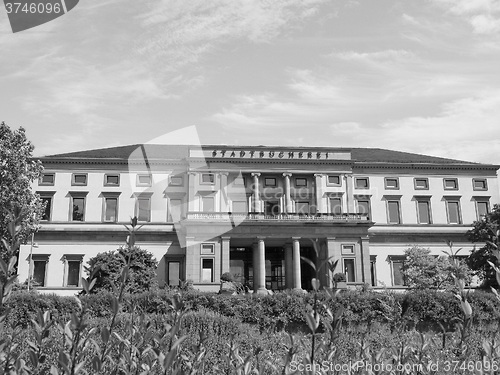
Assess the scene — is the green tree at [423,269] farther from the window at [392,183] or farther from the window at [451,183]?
the window at [451,183]

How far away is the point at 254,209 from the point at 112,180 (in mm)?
15399

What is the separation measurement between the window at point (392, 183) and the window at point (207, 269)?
2198 centimetres

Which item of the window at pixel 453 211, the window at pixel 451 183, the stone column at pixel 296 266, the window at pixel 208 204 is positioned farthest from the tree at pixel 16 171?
the window at pixel 451 183

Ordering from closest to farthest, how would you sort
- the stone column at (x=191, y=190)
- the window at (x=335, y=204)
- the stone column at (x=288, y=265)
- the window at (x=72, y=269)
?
the stone column at (x=288, y=265) < the window at (x=72, y=269) < the stone column at (x=191, y=190) < the window at (x=335, y=204)

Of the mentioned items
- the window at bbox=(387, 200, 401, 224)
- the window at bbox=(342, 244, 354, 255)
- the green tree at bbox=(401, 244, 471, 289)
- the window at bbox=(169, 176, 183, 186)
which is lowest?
the green tree at bbox=(401, 244, 471, 289)

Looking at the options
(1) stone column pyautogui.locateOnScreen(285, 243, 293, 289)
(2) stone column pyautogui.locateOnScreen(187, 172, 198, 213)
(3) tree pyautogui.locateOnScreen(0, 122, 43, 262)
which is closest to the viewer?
(3) tree pyautogui.locateOnScreen(0, 122, 43, 262)

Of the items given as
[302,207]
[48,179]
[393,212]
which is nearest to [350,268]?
[302,207]

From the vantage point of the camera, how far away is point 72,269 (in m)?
47.8

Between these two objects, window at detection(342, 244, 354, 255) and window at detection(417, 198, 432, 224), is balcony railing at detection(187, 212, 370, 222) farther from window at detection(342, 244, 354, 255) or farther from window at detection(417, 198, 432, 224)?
window at detection(417, 198, 432, 224)

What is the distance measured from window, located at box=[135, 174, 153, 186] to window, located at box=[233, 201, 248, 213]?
9.53 metres

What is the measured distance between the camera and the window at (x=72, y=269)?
47.1m

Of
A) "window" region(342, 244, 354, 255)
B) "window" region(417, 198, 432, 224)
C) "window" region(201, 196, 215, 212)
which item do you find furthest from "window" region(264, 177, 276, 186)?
"window" region(417, 198, 432, 224)

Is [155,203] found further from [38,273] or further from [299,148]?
[299,148]

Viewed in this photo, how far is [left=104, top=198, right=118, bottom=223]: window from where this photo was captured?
50.0 metres
